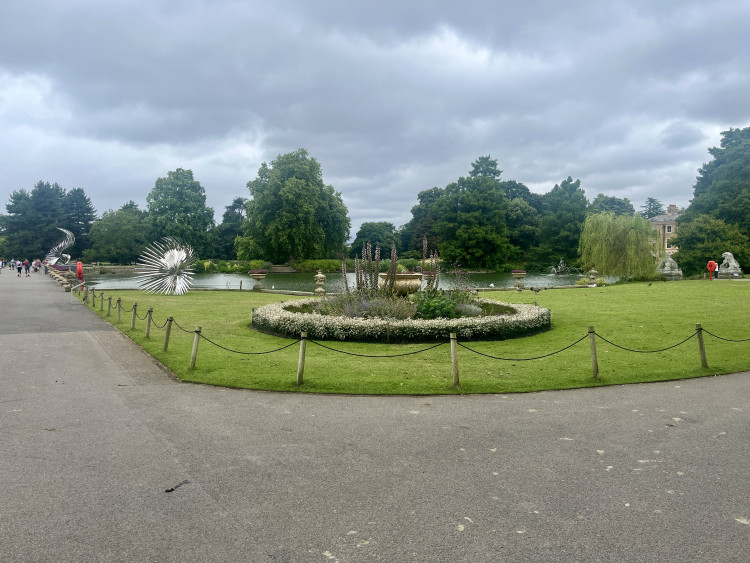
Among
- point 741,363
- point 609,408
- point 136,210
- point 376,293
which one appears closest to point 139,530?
point 609,408

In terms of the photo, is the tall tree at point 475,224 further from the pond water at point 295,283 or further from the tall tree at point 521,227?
the pond water at point 295,283

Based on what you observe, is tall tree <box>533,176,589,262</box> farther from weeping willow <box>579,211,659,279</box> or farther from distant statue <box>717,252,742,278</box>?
distant statue <box>717,252,742,278</box>

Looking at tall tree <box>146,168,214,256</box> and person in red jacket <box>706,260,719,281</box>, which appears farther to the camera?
tall tree <box>146,168,214,256</box>

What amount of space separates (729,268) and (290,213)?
4237 centimetres

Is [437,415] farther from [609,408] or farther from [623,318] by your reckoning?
[623,318]

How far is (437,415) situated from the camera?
7074 mm

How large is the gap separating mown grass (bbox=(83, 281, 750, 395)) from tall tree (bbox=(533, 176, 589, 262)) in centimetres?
4841

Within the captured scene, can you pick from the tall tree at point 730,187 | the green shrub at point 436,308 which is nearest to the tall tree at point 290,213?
the tall tree at point 730,187

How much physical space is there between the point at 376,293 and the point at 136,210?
88.5m

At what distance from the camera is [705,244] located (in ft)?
128

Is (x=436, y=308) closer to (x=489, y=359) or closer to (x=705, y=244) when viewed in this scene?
(x=489, y=359)

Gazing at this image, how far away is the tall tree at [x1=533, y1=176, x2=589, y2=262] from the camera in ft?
216

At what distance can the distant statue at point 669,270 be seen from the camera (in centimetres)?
3634

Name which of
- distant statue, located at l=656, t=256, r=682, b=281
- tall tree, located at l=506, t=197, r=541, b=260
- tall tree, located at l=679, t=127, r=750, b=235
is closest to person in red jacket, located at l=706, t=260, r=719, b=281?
distant statue, located at l=656, t=256, r=682, b=281
